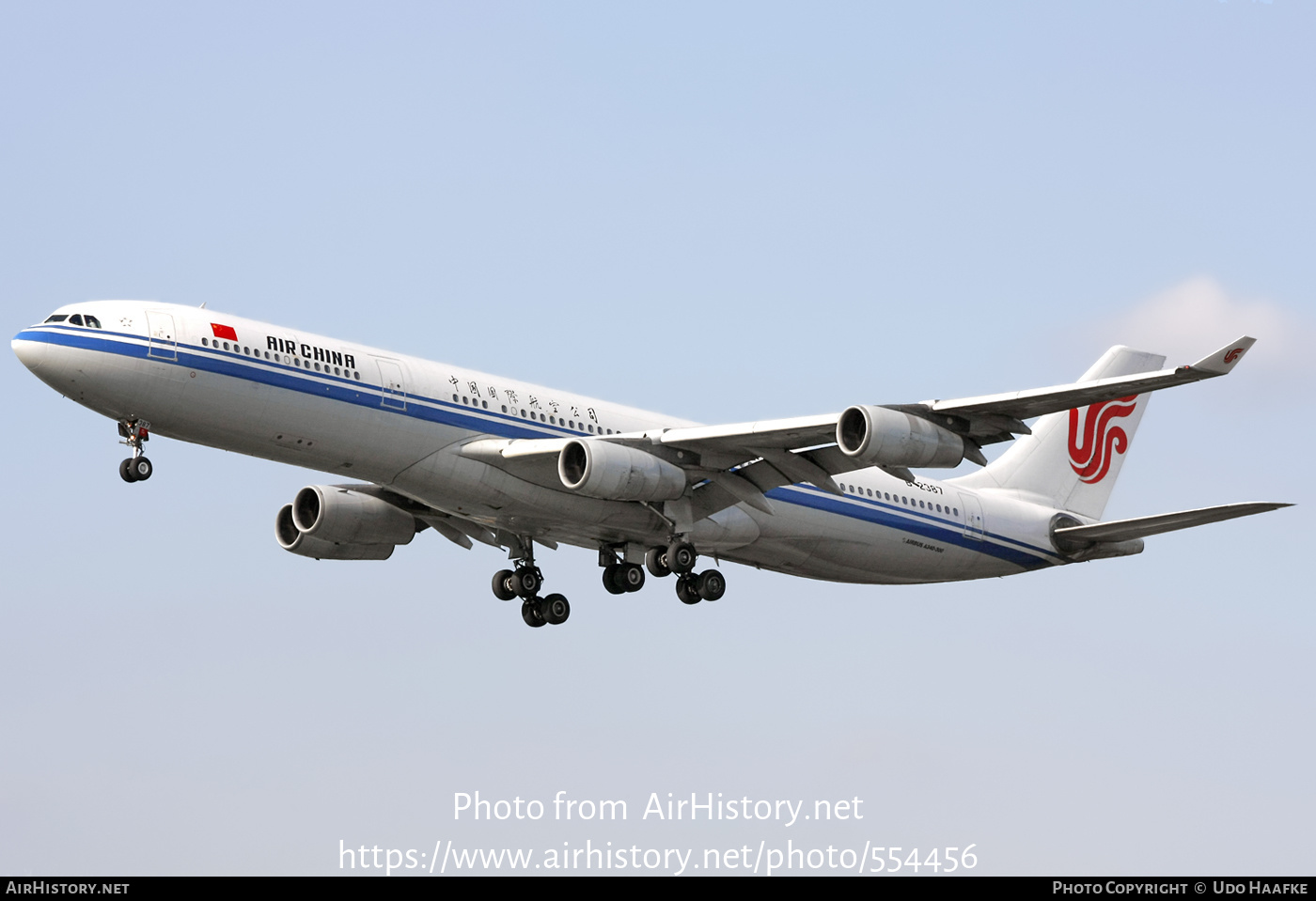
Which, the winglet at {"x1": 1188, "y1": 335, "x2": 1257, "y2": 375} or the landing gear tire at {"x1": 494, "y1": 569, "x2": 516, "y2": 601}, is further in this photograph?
the landing gear tire at {"x1": 494, "y1": 569, "x2": 516, "y2": 601}

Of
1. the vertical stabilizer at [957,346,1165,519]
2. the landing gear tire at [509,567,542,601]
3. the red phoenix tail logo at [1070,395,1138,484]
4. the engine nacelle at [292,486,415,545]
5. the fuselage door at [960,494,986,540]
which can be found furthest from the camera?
the red phoenix tail logo at [1070,395,1138,484]

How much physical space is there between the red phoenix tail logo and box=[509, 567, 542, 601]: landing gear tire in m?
17.6

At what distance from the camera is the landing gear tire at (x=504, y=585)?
45781 millimetres

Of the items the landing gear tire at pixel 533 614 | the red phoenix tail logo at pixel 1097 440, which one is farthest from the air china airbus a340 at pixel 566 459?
the red phoenix tail logo at pixel 1097 440

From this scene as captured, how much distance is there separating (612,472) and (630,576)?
554 centimetres

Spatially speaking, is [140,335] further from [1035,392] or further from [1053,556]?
[1053,556]

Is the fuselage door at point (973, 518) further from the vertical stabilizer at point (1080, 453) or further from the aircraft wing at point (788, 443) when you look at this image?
the aircraft wing at point (788, 443)

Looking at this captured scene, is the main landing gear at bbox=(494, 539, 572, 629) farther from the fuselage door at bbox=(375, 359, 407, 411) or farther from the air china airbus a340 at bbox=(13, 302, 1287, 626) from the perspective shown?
A: the fuselage door at bbox=(375, 359, 407, 411)

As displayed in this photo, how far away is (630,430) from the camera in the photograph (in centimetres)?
4284

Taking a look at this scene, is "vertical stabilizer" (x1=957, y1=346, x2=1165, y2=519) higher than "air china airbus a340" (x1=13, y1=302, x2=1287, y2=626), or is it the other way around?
"vertical stabilizer" (x1=957, y1=346, x2=1165, y2=519)

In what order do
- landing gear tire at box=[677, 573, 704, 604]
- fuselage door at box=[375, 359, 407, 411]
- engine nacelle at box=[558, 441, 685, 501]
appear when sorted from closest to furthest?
1. fuselage door at box=[375, 359, 407, 411]
2. engine nacelle at box=[558, 441, 685, 501]
3. landing gear tire at box=[677, 573, 704, 604]

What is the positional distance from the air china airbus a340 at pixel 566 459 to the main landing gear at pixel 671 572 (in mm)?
57

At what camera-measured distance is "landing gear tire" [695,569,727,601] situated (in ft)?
143

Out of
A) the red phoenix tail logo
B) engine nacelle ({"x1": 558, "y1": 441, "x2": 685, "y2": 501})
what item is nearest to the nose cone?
engine nacelle ({"x1": 558, "y1": 441, "x2": 685, "y2": 501})
